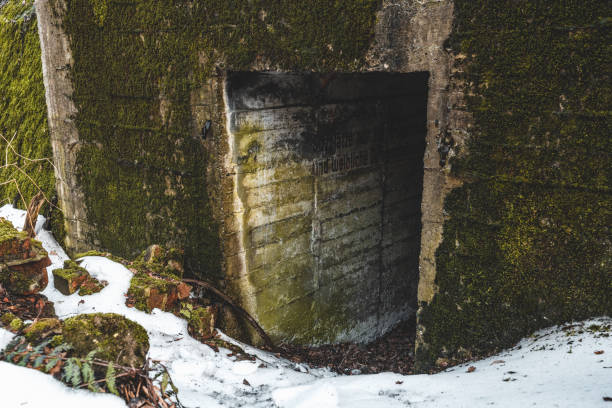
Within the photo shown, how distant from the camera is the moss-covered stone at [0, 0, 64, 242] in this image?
6.68 m

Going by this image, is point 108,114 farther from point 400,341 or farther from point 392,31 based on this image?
point 400,341

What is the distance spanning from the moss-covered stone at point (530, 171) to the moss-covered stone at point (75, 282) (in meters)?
2.74

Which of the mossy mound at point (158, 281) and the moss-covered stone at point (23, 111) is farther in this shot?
the moss-covered stone at point (23, 111)

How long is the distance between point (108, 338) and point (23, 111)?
19.3ft

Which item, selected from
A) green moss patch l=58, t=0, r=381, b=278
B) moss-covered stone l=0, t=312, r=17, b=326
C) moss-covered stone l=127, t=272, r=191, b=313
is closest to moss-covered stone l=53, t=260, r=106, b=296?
moss-covered stone l=127, t=272, r=191, b=313

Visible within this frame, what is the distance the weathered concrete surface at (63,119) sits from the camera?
5246 millimetres

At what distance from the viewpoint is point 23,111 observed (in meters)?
7.25

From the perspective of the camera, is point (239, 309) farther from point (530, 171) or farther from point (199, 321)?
point (530, 171)

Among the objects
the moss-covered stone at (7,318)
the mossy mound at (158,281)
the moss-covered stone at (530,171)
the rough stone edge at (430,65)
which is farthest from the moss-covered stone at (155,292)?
the moss-covered stone at (530,171)

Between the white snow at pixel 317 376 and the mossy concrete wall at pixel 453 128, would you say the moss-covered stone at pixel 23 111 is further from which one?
the white snow at pixel 317 376

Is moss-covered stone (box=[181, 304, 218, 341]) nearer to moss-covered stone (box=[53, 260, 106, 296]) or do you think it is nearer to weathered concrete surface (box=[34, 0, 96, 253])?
moss-covered stone (box=[53, 260, 106, 296])

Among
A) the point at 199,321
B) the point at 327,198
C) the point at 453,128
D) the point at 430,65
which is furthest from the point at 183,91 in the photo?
the point at 453,128

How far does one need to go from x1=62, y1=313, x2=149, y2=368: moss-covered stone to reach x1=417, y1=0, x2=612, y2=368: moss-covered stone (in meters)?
2.05

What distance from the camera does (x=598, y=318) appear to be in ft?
8.99
